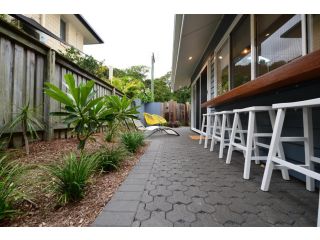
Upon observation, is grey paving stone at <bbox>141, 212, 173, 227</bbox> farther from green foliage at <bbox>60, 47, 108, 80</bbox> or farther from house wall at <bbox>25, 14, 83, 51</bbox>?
house wall at <bbox>25, 14, 83, 51</bbox>

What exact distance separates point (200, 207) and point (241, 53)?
9.99ft

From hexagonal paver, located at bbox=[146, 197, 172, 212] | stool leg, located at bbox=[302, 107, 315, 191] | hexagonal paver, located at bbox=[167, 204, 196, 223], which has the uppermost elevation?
stool leg, located at bbox=[302, 107, 315, 191]

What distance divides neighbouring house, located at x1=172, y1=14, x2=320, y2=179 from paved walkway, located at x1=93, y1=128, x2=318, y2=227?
0.59 metres

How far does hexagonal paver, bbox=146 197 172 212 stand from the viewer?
123 cm

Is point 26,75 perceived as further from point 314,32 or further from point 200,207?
point 314,32

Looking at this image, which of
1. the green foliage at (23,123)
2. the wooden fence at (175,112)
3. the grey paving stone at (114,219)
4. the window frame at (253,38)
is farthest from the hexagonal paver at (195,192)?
the wooden fence at (175,112)

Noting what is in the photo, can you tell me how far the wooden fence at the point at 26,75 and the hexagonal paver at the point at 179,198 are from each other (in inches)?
76.8

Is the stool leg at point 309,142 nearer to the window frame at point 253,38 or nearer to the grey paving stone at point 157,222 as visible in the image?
the window frame at point 253,38

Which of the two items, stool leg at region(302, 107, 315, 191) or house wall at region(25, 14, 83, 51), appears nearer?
stool leg at region(302, 107, 315, 191)

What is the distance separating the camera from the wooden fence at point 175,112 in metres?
12.6

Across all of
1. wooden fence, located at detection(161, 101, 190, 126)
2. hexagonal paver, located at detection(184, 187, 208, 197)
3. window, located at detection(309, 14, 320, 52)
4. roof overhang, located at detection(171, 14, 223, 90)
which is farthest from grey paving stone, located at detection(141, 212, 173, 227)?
wooden fence, located at detection(161, 101, 190, 126)

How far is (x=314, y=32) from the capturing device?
5.65ft
